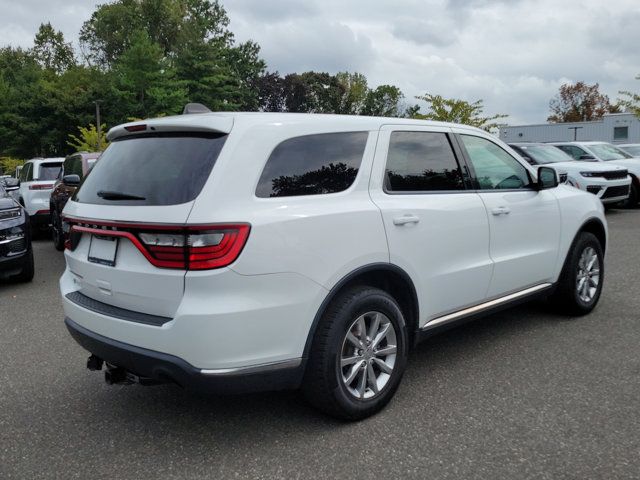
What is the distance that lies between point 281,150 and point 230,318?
90 centimetres

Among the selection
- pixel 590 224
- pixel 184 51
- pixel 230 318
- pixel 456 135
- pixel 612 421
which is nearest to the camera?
pixel 230 318

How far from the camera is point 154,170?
2949 millimetres

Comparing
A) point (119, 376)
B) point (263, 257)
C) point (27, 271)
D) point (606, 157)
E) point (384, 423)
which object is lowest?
point (384, 423)

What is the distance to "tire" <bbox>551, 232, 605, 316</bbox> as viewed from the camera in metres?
4.89

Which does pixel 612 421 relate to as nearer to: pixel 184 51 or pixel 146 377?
pixel 146 377

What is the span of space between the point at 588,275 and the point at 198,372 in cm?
389

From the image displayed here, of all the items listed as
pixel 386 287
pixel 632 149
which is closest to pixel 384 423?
pixel 386 287

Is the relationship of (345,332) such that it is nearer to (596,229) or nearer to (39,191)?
(596,229)

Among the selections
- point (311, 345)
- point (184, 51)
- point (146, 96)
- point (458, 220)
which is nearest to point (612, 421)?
point (458, 220)

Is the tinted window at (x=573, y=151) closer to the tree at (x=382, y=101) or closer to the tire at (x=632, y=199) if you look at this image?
the tire at (x=632, y=199)

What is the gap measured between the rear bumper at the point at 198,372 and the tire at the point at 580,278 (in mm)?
3008

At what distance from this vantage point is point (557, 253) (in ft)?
15.5

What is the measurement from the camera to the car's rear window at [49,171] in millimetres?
12164

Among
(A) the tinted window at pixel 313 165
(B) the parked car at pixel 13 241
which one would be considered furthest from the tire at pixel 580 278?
(B) the parked car at pixel 13 241
